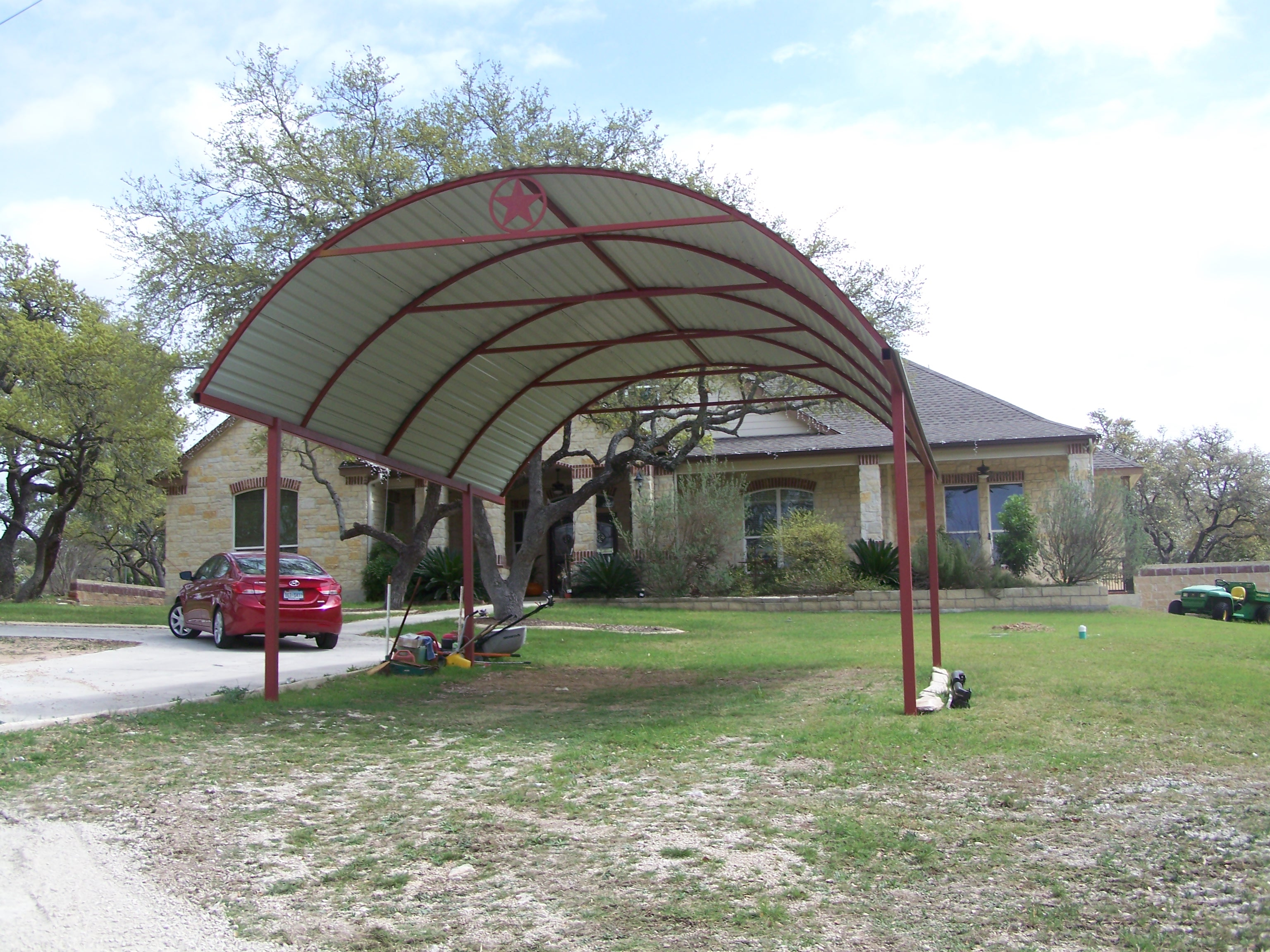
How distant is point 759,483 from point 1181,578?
33.6 ft

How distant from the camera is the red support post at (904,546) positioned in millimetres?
8266

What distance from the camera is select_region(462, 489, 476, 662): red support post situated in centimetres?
1312

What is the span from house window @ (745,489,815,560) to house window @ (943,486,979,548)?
3.38 metres

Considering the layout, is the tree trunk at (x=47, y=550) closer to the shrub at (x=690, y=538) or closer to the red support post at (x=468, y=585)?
the shrub at (x=690, y=538)

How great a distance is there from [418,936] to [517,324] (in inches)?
341

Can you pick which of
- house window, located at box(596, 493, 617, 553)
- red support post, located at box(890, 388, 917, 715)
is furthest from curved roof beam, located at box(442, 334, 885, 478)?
house window, located at box(596, 493, 617, 553)

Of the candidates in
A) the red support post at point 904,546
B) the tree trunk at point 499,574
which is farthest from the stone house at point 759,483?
the red support post at point 904,546

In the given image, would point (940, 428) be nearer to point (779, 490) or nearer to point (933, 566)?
point (779, 490)

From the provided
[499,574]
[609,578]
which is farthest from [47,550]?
[499,574]

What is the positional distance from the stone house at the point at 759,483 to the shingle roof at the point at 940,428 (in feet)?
0.16

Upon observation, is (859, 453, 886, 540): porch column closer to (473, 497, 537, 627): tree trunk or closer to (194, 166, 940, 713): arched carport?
(473, 497, 537, 627): tree trunk

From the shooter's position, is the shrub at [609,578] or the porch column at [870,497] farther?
the porch column at [870,497]

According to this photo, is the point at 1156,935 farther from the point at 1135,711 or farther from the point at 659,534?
the point at 659,534

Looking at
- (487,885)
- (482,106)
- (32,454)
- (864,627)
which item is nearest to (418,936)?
(487,885)
